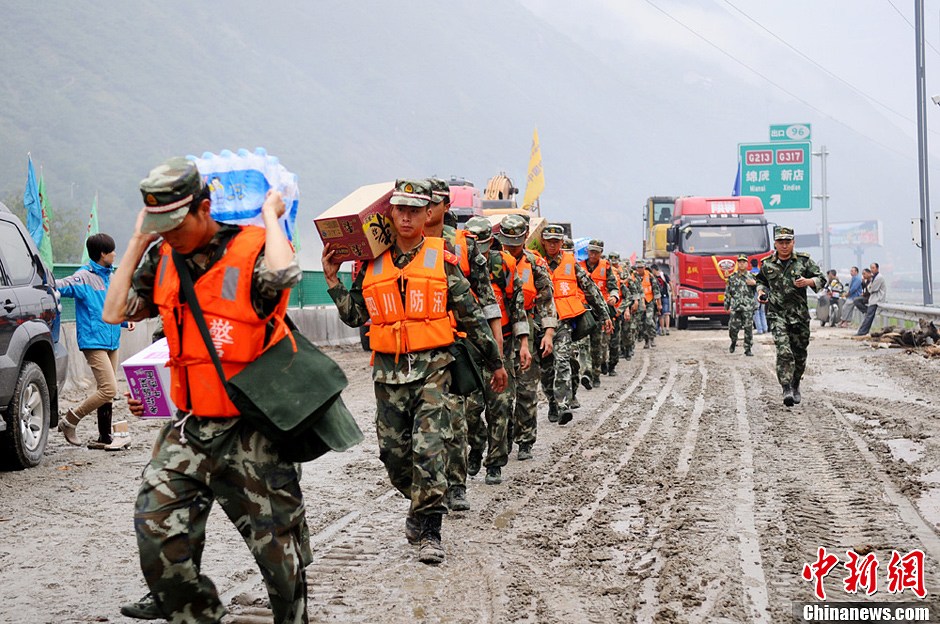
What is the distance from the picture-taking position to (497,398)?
8492 mm

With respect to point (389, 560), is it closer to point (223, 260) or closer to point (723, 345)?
point (223, 260)

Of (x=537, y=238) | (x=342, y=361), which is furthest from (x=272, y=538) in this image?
(x=342, y=361)

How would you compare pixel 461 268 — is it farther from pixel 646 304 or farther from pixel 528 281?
pixel 646 304

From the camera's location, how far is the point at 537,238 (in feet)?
42.1

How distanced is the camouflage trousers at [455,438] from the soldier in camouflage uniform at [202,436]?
6.63 ft

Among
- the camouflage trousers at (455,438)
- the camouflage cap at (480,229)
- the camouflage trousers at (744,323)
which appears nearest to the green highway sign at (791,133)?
the camouflage trousers at (744,323)

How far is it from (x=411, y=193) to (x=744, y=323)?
1832 centimetres

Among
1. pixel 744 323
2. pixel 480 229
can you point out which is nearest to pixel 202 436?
pixel 480 229

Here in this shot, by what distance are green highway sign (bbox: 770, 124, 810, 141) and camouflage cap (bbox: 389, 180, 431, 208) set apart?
4212cm

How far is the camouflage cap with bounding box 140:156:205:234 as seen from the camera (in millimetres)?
3771

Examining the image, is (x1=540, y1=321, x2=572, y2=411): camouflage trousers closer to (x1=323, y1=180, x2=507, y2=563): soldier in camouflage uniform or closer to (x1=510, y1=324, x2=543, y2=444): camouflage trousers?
(x1=510, y1=324, x2=543, y2=444): camouflage trousers

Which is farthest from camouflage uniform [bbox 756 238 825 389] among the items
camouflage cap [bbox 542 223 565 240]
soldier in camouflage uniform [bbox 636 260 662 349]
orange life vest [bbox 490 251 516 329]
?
soldier in camouflage uniform [bbox 636 260 662 349]

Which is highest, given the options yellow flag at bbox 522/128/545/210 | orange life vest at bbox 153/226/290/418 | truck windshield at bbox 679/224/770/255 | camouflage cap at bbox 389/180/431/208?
yellow flag at bbox 522/128/545/210

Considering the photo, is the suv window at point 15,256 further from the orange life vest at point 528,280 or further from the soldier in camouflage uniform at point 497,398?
the orange life vest at point 528,280
